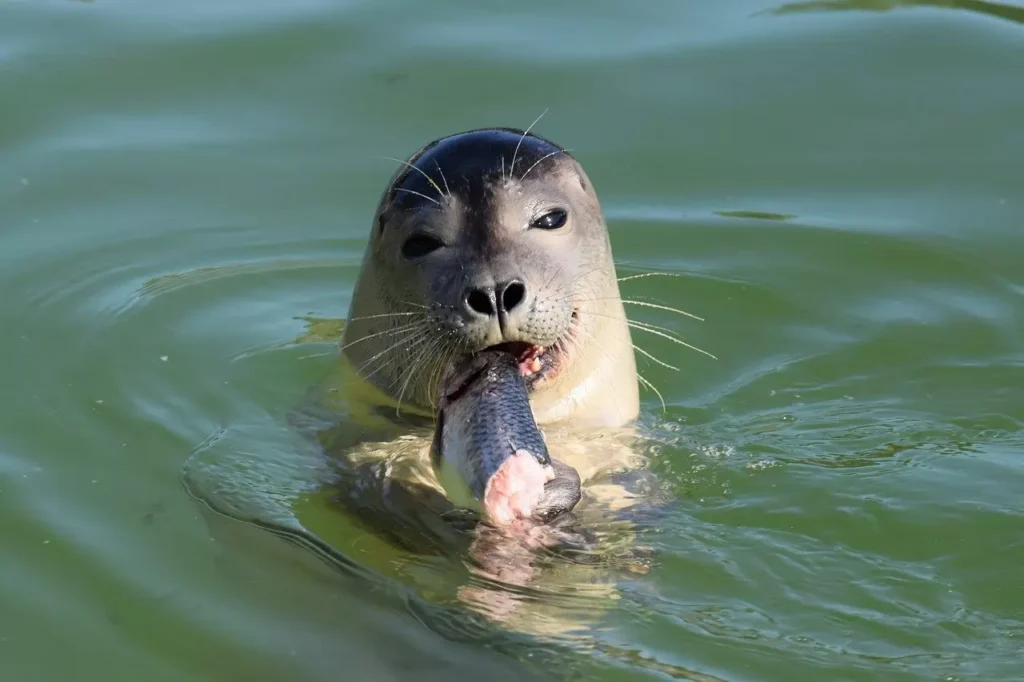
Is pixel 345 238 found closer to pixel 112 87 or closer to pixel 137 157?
pixel 137 157

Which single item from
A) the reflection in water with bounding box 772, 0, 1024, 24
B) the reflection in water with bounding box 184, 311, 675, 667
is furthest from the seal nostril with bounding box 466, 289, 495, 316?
the reflection in water with bounding box 772, 0, 1024, 24

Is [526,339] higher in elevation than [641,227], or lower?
lower

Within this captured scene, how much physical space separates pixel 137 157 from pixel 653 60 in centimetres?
302

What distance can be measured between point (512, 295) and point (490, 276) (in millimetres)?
95

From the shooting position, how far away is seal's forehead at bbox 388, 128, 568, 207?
543 centimetres

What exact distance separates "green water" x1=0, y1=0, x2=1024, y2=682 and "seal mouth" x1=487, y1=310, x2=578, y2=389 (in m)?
0.61

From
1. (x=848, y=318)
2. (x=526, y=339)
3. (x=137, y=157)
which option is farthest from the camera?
(x=137, y=157)

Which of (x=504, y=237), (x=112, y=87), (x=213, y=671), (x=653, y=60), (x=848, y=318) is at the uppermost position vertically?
(x=653, y=60)

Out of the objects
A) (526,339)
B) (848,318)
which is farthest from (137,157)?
(526,339)

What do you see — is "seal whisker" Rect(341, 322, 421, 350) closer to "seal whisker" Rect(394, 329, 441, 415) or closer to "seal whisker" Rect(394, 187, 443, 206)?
"seal whisker" Rect(394, 329, 441, 415)

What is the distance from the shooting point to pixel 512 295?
197 inches

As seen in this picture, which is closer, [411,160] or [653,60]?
[411,160]

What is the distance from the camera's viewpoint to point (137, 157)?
8914mm

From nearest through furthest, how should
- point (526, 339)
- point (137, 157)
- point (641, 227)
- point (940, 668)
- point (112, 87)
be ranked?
point (940, 668), point (526, 339), point (641, 227), point (137, 157), point (112, 87)
